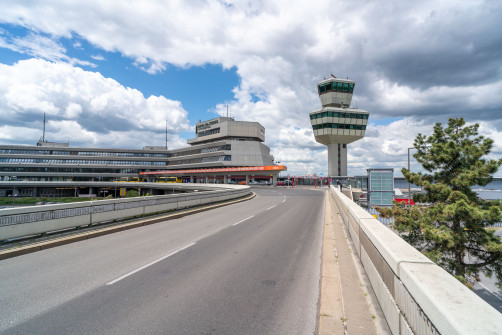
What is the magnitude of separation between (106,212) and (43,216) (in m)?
2.70

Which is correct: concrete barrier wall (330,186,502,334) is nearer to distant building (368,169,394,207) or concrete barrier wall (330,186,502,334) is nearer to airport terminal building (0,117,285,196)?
distant building (368,169,394,207)

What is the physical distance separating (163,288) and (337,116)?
254ft

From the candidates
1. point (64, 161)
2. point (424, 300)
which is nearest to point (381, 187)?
point (424, 300)

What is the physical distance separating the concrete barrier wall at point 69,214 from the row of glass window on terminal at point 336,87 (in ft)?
239

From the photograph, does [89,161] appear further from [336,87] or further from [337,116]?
[336,87]

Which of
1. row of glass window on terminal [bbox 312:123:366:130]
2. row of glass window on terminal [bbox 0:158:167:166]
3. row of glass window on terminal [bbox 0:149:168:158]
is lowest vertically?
row of glass window on terminal [bbox 0:158:167:166]

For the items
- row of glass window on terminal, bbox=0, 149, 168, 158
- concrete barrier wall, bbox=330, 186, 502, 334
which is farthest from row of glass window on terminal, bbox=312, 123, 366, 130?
concrete barrier wall, bbox=330, 186, 502, 334

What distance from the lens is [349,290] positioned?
4.88 metres

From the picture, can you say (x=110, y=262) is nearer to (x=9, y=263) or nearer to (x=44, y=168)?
(x=9, y=263)

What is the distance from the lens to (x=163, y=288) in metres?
5.36

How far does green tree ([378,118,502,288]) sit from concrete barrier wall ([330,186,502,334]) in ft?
41.0

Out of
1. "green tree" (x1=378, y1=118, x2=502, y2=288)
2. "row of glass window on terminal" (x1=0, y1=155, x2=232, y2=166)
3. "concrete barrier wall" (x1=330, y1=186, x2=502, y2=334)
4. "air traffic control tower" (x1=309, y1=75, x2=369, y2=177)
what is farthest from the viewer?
"row of glass window on terminal" (x1=0, y1=155, x2=232, y2=166)

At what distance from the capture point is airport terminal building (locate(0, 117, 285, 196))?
87250 mm

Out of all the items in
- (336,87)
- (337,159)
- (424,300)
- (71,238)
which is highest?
(336,87)
